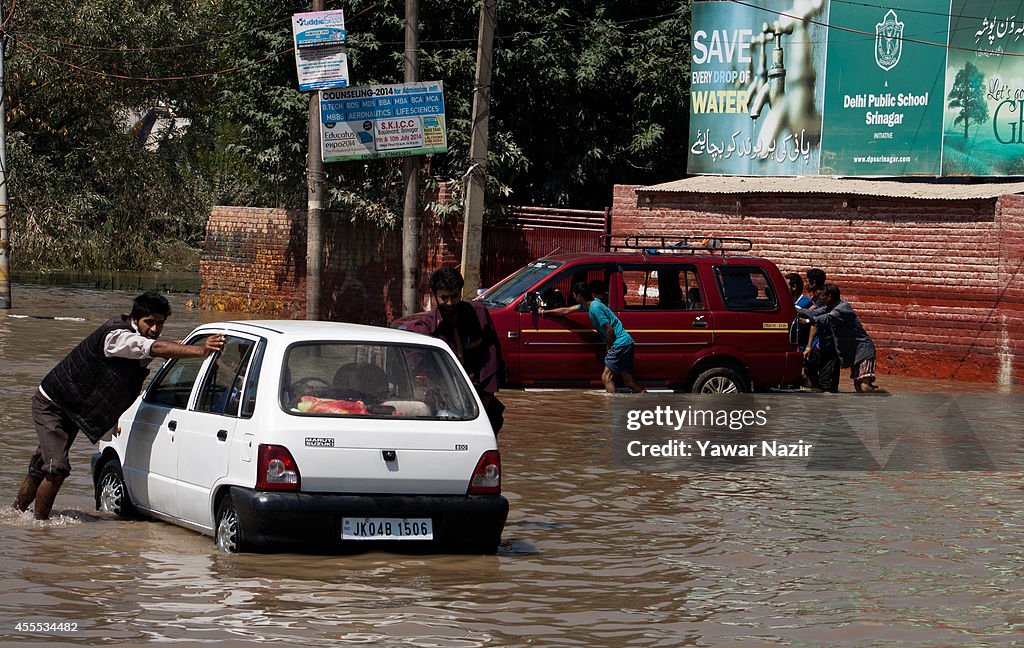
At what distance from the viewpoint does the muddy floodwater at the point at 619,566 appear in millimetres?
7242

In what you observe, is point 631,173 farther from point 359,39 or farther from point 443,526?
point 443,526

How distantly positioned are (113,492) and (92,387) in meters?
0.93

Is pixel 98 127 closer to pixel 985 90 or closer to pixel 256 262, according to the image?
pixel 256 262

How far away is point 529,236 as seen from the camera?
88.2 feet

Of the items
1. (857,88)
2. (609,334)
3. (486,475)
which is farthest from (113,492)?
(857,88)

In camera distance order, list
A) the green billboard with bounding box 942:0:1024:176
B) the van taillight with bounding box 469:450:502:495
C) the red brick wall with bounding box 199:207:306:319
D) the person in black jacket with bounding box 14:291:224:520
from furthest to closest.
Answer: the red brick wall with bounding box 199:207:306:319
the green billboard with bounding box 942:0:1024:176
the person in black jacket with bounding box 14:291:224:520
the van taillight with bounding box 469:450:502:495

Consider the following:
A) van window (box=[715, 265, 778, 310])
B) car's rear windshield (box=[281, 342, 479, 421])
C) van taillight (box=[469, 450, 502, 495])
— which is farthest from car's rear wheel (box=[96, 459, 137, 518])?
van window (box=[715, 265, 778, 310])

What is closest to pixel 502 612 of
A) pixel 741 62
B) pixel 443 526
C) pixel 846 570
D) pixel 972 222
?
pixel 443 526

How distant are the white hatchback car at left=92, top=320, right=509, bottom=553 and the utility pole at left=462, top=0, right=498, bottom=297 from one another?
44.5 ft

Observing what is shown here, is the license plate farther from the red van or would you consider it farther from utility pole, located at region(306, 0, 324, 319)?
utility pole, located at region(306, 0, 324, 319)

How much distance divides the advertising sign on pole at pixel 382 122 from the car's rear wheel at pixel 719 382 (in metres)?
8.54

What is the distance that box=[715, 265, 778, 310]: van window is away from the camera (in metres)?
17.7

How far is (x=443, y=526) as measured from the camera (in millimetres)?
8453

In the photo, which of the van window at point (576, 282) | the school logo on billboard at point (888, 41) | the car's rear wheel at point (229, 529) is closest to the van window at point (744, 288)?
the van window at point (576, 282)
